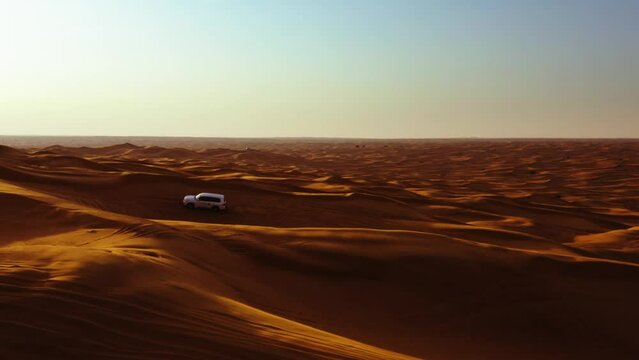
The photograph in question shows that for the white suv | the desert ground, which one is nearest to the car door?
the white suv

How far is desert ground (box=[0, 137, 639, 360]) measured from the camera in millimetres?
5348

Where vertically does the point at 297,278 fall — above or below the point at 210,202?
below

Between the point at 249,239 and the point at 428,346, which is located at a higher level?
the point at 249,239

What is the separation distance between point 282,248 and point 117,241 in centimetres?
345

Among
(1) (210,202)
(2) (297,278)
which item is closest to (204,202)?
(1) (210,202)

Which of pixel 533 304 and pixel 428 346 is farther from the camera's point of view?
pixel 533 304

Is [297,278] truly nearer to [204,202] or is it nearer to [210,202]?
[210,202]

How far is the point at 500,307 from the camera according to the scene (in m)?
9.12

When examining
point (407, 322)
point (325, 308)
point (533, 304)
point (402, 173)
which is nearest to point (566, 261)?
point (533, 304)

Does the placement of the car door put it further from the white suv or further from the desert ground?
the desert ground

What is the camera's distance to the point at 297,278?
9.98m

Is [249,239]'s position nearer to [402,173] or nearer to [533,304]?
[533,304]

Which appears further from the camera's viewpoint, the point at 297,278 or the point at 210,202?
the point at 210,202

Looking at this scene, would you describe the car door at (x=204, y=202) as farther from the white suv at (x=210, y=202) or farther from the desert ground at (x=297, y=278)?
the desert ground at (x=297, y=278)
